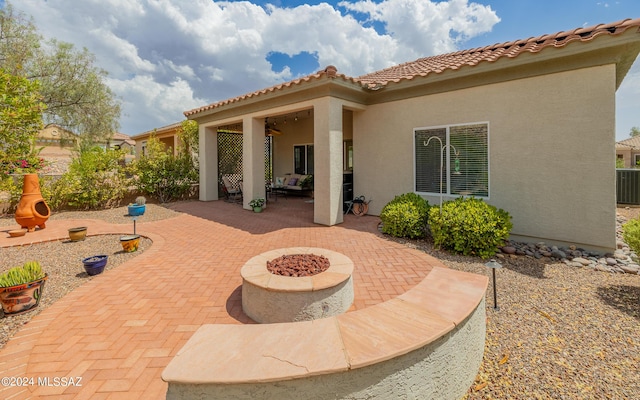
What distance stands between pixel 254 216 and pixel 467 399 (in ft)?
27.5

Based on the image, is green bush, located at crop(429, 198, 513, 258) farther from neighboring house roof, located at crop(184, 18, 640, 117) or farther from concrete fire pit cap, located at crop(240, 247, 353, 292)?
neighboring house roof, located at crop(184, 18, 640, 117)

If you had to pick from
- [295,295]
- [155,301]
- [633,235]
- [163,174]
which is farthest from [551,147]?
[163,174]

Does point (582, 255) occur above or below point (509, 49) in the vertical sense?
below

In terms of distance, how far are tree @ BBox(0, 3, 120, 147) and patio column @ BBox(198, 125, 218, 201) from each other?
1318cm

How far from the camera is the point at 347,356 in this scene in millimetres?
1957

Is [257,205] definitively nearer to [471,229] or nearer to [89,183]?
[89,183]

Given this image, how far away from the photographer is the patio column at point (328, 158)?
8.00 meters

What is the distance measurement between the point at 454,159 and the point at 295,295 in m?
6.24

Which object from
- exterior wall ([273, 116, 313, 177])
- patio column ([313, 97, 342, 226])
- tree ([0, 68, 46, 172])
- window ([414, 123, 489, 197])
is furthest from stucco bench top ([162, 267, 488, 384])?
exterior wall ([273, 116, 313, 177])

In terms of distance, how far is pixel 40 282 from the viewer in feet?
12.3

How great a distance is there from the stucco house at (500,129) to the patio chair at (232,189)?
13.8 feet

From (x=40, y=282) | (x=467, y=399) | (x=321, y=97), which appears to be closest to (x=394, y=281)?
(x=467, y=399)

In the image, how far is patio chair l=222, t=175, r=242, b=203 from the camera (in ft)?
43.0

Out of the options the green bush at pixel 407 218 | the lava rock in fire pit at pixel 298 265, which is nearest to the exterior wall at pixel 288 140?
the green bush at pixel 407 218
